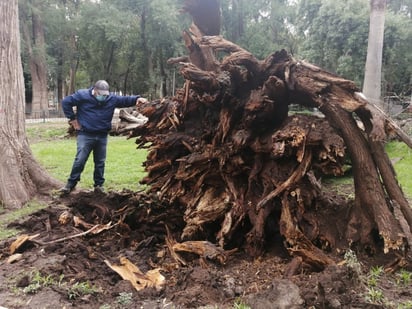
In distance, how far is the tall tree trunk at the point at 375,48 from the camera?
12.5 metres

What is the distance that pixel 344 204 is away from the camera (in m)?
4.59

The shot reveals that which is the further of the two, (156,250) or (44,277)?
(156,250)

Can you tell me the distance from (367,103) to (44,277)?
3289mm

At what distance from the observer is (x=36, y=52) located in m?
28.1

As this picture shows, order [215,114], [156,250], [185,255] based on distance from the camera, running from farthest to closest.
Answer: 1. [215,114]
2. [156,250]
3. [185,255]

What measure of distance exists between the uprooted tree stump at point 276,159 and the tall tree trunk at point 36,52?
25338mm

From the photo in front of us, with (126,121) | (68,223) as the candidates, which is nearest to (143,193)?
(68,223)

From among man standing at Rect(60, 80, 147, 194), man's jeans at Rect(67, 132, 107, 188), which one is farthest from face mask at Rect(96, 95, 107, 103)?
man's jeans at Rect(67, 132, 107, 188)

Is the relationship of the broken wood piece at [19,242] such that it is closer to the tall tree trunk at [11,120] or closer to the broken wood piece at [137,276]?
the broken wood piece at [137,276]

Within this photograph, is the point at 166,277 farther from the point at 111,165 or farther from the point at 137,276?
the point at 111,165

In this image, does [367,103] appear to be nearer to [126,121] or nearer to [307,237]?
[307,237]

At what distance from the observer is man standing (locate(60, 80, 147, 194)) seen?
6.08 metres

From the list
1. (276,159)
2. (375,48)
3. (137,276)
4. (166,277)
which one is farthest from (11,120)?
(375,48)

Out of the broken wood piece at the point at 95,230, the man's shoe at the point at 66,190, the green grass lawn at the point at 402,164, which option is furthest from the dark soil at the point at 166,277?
the green grass lawn at the point at 402,164
